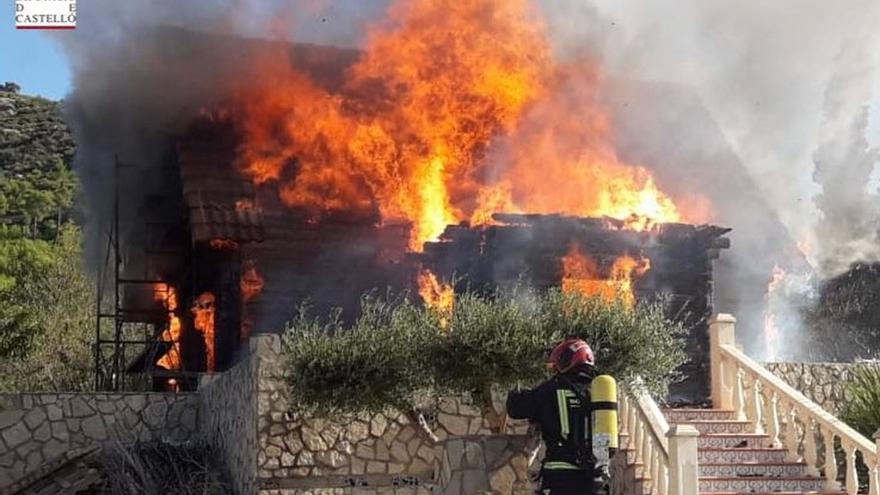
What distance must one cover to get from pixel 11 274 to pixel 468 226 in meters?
20.6

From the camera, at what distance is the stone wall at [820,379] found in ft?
51.6

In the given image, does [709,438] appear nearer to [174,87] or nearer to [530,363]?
[530,363]

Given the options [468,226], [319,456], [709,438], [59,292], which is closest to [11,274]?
[59,292]

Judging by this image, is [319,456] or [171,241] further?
[171,241]

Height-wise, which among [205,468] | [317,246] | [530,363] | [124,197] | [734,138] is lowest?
[205,468]

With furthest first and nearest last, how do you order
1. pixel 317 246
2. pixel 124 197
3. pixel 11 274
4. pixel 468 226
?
1. pixel 11 274
2. pixel 124 197
3. pixel 317 246
4. pixel 468 226

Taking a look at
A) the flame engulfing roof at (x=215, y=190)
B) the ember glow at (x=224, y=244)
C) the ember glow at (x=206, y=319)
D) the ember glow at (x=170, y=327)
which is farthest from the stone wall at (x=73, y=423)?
the ember glow at (x=170, y=327)

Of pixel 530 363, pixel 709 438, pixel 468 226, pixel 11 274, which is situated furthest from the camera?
pixel 11 274

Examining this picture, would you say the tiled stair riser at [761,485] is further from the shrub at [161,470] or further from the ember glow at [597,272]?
the shrub at [161,470]

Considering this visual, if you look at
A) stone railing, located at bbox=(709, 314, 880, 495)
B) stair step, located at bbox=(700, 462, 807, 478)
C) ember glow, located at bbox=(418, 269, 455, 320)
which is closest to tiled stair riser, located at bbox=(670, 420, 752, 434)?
stone railing, located at bbox=(709, 314, 880, 495)

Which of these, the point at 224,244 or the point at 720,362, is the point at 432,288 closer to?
the point at 224,244

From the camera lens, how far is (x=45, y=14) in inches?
739

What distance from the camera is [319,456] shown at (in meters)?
12.6

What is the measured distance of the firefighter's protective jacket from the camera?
780 cm
